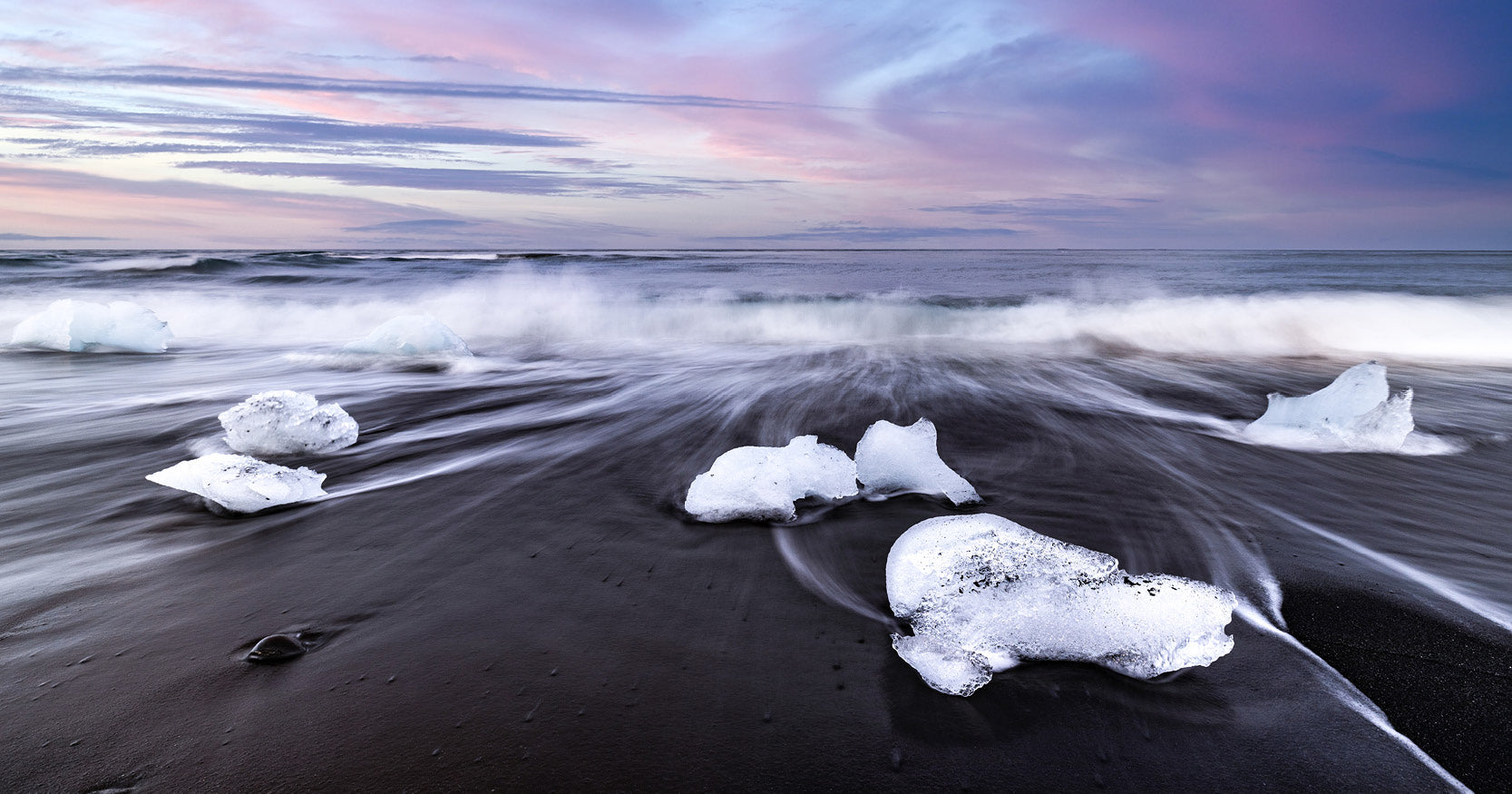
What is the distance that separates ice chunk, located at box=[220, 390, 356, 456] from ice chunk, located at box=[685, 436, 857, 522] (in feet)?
8.75

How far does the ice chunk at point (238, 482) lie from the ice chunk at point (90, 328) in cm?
801

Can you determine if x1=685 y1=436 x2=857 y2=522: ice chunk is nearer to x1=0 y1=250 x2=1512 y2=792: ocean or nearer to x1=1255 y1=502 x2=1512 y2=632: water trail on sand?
x1=0 y1=250 x2=1512 y2=792: ocean

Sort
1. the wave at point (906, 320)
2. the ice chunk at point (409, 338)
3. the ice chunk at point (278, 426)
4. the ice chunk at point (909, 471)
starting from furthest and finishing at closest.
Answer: the wave at point (906, 320) → the ice chunk at point (409, 338) → the ice chunk at point (278, 426) → the ice chunk at point (909, 471)

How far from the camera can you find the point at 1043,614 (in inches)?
81.3

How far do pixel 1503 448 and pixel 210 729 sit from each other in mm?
7047

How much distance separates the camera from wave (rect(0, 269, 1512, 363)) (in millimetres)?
10406

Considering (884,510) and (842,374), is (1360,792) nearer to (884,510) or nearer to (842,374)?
(884,510)

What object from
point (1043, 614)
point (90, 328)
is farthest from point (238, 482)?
point (90, 328)

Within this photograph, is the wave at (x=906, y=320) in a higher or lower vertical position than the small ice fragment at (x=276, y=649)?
higher

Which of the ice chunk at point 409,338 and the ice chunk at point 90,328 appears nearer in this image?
the ice chunk at point 409,338

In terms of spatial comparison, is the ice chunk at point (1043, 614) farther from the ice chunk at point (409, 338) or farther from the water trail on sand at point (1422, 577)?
the ice chunk at point (409, 338)

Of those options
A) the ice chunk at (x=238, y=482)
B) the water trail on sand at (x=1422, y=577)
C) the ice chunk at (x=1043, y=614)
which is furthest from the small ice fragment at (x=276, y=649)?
the water trail on sand at (x=1422, y=577)

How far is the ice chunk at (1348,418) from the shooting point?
419 cm

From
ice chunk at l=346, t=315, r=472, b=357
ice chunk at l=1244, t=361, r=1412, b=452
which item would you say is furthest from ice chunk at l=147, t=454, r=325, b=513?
ice chunk at l=1244, t=361, r=1412, b=452
